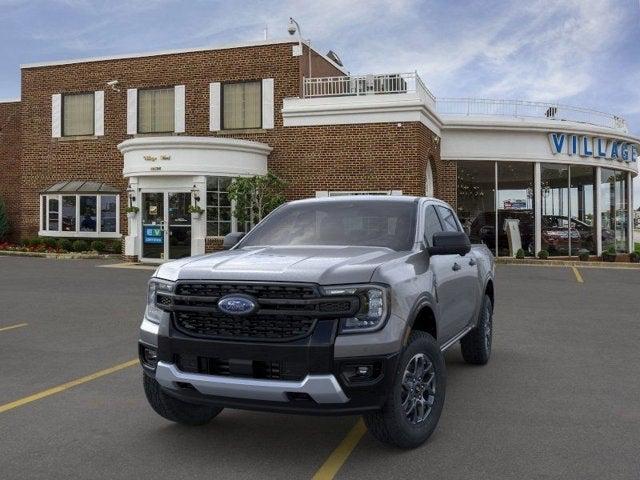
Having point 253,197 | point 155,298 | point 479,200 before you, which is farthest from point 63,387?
Answer: point 479,200

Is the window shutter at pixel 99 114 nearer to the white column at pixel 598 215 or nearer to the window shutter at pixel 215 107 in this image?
the window shutter at pixel 215 107

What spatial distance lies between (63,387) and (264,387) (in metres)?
3.03

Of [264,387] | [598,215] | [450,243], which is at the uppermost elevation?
[598,215]

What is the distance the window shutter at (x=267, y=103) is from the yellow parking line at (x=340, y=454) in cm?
1929

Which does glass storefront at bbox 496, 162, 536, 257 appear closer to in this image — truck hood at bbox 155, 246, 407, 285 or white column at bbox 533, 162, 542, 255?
white column at bbox 533, 162, 542, 255

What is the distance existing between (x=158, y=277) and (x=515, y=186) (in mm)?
22474

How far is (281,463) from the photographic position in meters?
4.20

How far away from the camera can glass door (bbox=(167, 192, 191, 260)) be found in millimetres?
21422

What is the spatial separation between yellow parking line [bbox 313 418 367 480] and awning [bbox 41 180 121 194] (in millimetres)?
22057

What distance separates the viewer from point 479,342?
22.8 feet

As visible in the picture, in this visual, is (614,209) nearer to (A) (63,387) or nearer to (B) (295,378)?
(A) (63,387)

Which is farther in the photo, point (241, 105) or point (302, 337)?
point (241, 105)

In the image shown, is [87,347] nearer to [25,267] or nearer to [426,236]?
[426,236]

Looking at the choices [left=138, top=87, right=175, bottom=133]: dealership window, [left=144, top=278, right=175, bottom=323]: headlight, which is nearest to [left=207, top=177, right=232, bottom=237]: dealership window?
[left=138, top=87, right=175, bottom=133]: dealership window
